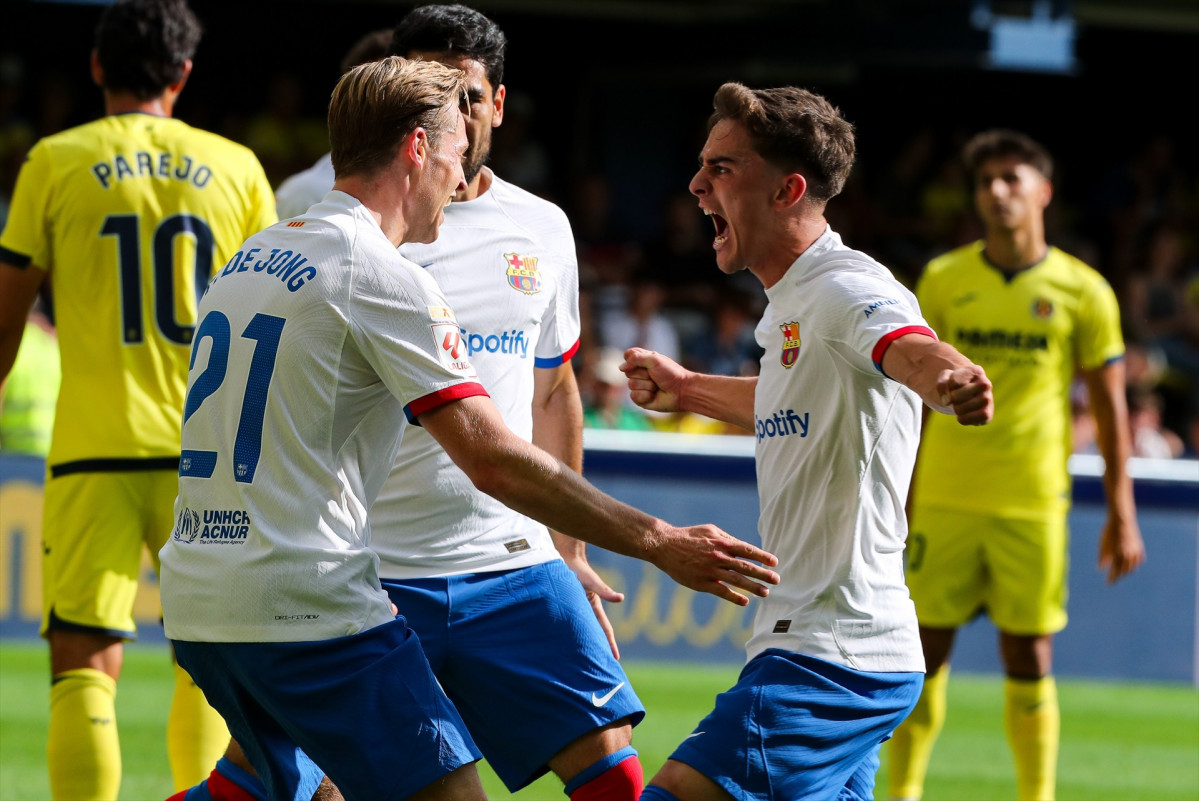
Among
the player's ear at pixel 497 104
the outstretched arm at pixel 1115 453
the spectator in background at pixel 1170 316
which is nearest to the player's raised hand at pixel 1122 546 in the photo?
the outstretched arm at pixel 1115 453

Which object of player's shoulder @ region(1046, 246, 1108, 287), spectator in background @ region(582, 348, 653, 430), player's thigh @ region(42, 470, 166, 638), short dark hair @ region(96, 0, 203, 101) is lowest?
spectator in background @ region(582, 348, 653, 430)

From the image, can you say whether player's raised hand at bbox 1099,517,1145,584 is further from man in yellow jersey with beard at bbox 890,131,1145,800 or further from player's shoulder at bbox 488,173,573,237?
player's shoulder at bbox 488,173,573,237

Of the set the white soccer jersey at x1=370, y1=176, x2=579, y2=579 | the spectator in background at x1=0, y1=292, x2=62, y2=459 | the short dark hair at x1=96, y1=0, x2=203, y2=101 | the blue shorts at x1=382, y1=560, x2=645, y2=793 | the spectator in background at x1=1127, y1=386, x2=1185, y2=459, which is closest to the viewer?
the blue shorts at x1=382, y1=560, x2=645, y2=793

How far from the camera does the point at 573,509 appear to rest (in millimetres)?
3008

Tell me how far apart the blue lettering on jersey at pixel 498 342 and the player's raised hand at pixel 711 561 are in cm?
112

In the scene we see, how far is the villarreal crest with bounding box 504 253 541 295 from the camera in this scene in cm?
407

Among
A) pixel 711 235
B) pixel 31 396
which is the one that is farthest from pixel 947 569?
pixel 711 235

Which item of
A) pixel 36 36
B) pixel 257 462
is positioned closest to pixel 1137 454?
pixel 257 462

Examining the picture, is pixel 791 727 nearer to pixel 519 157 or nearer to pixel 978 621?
pixel 978 621

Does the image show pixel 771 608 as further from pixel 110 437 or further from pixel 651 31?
pixel 651 31

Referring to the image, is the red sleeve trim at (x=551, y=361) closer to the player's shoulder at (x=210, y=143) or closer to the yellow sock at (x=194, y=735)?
the player's shoulder at (x=210, y=143)

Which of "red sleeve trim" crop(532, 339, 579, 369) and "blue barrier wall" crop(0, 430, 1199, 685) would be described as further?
"blue barrier wall" crop(0, 430, 1199, 685)

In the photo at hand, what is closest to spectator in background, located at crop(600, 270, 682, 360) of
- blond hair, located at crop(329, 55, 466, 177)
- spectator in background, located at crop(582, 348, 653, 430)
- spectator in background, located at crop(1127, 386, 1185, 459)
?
spectator in background, located at crop(582, 348, 653, 430)

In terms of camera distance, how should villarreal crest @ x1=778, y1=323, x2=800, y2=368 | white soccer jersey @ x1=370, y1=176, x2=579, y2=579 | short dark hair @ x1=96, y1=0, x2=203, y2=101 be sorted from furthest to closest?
short dark hair @ x1=96, y1=0, x2=203, y2=101 < white soccer jersey @ x1=370, y1=176, x2=579, y2=579 < villarreal crest @ x1=778, y1=323, x2=800, y2=368
